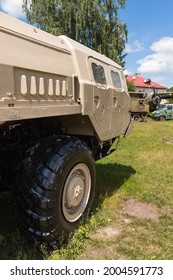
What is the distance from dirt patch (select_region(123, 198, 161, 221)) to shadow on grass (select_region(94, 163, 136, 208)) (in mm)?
443

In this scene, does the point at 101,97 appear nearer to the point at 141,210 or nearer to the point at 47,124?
the point at 47,124

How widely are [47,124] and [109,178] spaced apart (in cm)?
268

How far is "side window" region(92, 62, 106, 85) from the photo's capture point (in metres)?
3.88

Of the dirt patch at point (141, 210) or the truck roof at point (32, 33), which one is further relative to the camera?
the dirt patch at point (141, 210)

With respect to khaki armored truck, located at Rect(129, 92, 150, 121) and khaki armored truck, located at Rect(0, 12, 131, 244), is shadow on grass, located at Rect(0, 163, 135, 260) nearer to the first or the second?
khaki armored truck, located at Rect(0, 12, 131, 244)

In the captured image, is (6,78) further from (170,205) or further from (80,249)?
(170,205)

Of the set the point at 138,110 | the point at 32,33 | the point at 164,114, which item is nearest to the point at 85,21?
A: the point at 138,110

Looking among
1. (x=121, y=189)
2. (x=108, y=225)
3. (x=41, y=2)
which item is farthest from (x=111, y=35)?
(x=108, y=225)

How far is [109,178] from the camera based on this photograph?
19.2 feet

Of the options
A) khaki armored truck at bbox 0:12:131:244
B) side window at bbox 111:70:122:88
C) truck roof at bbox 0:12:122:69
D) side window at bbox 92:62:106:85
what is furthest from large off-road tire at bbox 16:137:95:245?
side window at bbox 111:70:122:88

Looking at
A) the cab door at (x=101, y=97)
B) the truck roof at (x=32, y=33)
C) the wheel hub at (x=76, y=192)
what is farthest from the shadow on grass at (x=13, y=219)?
the truck roof at (x=32, y=33)

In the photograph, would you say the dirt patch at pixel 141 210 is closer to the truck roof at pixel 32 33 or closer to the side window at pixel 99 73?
the side window at pixel 99 73

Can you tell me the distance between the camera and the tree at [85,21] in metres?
21.3
